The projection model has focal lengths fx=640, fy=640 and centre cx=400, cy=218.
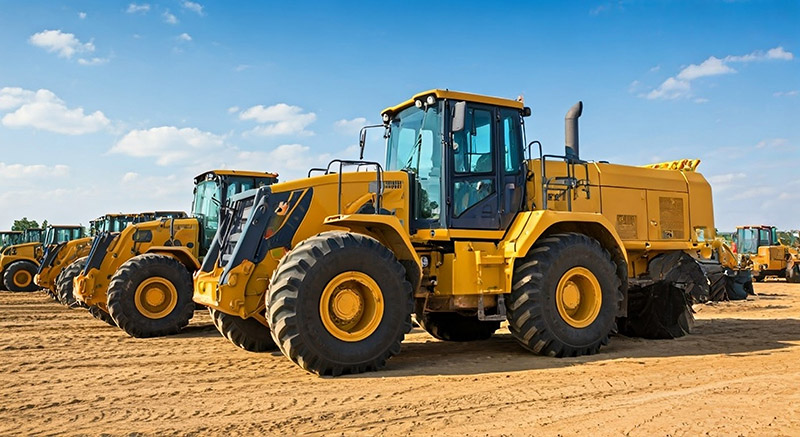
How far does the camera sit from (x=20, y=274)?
23.7 meters

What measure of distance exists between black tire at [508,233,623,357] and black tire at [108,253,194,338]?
5.94 meters

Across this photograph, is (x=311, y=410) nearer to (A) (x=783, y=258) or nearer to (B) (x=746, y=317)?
(B) (x=746, y=317)

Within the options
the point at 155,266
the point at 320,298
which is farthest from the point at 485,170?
the point at 155,266

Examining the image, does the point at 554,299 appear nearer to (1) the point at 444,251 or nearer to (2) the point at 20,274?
(1) the point at 444,251

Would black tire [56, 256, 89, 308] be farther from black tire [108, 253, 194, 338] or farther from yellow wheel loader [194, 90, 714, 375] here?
yellow wheel loader [194, 90, 714, 375]

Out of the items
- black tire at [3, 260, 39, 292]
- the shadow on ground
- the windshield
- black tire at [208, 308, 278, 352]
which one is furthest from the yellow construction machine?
black tire at [3, 260, 39, 292]

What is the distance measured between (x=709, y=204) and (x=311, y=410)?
7900 mm

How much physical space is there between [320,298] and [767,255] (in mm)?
26586

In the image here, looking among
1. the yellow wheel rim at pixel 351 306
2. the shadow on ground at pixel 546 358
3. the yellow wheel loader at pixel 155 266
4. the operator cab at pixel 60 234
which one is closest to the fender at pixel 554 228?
the shadow on ground at pixel 546 358

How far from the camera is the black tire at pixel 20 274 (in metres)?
23.5

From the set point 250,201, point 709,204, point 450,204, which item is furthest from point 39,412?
point 709,204

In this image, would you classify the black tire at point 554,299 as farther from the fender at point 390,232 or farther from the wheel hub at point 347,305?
the wheel hub at point 347,305

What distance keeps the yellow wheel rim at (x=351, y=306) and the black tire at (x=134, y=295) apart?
211 inches

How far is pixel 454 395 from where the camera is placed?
18.3 ft
